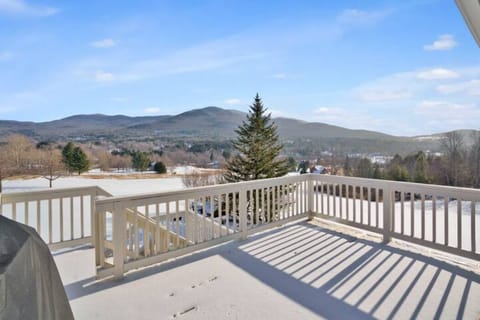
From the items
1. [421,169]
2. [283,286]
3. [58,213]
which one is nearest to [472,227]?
[283,286]

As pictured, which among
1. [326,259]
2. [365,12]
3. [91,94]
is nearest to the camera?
[326,259]

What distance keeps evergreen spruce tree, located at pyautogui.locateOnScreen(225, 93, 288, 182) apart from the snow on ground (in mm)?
6417

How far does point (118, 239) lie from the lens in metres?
2.71

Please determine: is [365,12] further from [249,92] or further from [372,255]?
[249,92]

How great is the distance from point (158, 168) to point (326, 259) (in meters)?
4.63

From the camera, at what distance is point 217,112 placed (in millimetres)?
12977

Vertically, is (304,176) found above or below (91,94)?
below

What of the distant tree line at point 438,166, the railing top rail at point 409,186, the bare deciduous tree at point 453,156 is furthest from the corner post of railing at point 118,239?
the bare deciduous tree at point 453,156

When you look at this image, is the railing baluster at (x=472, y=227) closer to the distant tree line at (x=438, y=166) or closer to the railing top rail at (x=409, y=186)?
the railing top rail at (x=409, y=186)

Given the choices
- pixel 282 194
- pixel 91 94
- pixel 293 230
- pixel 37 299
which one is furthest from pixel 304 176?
pixel 91 94

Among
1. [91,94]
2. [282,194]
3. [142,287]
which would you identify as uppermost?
[91,94]

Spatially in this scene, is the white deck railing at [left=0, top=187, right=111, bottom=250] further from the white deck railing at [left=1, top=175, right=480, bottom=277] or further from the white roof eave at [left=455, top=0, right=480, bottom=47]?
the white roof eave at [left=455, top=0, right=480, bottom=47]

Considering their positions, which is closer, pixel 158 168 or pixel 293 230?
pixel 293 230

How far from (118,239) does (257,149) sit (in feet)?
31.9
